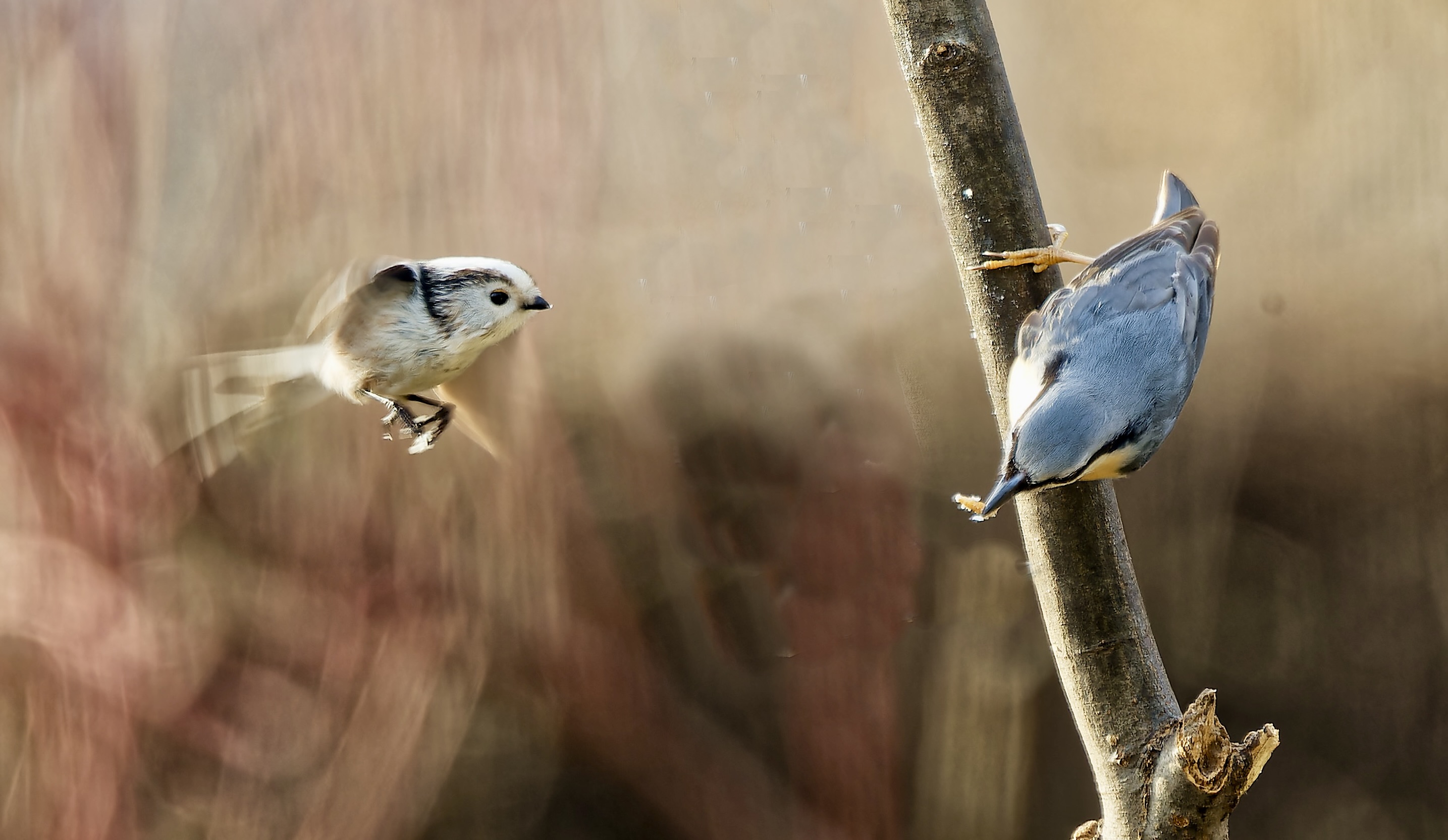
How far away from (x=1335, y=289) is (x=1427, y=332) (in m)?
0.10

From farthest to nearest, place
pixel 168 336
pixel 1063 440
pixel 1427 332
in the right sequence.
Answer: pixel 168 336, pixel 1427 332, pixel 1063 440

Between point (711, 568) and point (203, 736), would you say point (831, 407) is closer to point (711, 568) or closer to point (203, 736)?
point (711, 568)

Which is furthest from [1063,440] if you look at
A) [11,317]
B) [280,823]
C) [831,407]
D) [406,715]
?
[11,317]

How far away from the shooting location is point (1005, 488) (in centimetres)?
53

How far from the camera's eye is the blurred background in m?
1.00

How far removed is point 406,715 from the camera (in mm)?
1034

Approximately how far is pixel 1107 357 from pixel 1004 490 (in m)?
0.19

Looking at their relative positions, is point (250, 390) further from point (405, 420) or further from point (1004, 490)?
point (1004, 490)

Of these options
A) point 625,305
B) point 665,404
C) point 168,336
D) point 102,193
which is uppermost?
point 102,193

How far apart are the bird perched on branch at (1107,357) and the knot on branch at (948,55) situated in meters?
0.12

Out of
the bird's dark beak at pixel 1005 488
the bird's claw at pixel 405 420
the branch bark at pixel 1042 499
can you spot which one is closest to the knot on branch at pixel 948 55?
the branch bark at pixel 1042 499

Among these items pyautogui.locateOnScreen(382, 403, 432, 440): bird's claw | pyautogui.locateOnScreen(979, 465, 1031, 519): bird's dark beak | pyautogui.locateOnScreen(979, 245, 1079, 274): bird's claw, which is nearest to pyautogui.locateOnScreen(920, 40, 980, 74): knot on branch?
pyautogui.locateOnScreen(979, 245, 1079, 274): bird's claw

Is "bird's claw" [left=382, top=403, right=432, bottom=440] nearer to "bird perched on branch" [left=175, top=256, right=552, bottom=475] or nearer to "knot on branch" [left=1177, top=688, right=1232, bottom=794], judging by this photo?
"bird perched on branch" [left=175, top=256, right=552, bottom=475]

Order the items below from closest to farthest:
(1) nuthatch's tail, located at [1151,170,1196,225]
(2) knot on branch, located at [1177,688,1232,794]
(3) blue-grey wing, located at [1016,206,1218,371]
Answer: (2) knot on branch, located at [1177,688,1232,794] → (3) blue-grey wing, located at [1016,206,1218,371] → (1) nuthatch's tail, located at [1151,170,1196,225]
